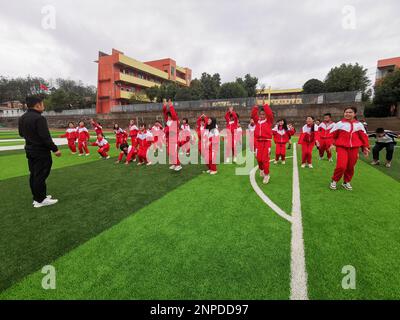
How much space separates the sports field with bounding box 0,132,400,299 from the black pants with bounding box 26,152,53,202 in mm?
364

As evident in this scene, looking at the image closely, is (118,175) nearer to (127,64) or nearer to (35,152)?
(35,152)

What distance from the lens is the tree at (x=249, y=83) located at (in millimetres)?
48531

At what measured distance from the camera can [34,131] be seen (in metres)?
4.57

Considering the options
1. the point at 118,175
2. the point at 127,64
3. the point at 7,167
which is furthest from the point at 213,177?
the point at 127,64

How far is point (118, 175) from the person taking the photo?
7.56 meters

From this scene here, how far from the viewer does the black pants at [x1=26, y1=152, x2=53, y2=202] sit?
4.69 m

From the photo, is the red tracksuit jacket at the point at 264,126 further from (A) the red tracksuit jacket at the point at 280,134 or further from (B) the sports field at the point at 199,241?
(A) the red tracksuit jacket at the point at 280,134

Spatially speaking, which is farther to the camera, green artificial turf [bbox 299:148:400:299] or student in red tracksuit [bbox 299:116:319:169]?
student in red tracksuit [bbox 299:116:319:169]

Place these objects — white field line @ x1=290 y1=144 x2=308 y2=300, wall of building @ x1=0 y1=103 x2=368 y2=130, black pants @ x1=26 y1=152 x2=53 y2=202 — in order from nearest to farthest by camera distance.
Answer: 1. white field line @ x1=290 y1=144 x2=308 y2=300
2. black pants @ x1=26 y1=152 x2=53 y2=202
3. wall of building @ x1=0 y1=103 x2=368 y2=130

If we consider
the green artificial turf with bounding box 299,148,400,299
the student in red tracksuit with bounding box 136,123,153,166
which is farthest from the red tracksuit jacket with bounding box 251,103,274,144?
the student in red tracksuit with bounding box 136,123,153,166

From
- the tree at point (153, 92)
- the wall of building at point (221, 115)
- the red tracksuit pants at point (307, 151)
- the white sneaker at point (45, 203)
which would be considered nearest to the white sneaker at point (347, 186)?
the red tracksuit pants at point (307, 151)

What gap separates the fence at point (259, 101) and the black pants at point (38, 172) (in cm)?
3122

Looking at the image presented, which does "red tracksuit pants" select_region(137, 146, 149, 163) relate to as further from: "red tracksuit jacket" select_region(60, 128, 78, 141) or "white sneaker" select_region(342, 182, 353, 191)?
"white sneaker" select_region(342, 182, 353, 191)
